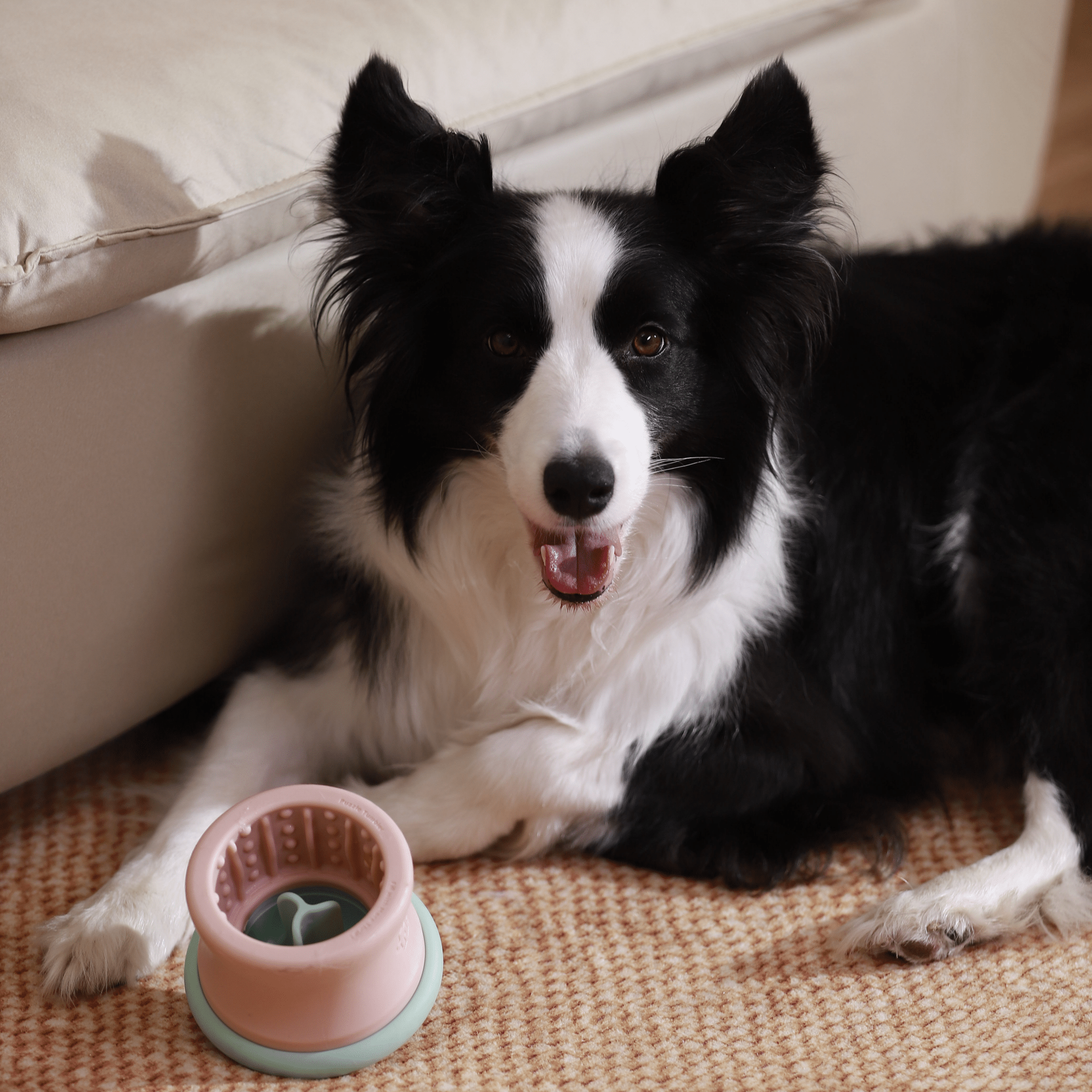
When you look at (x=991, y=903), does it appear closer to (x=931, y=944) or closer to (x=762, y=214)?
(x=931, y=944)

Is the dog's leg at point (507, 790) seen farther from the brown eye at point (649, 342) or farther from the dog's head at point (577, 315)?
the brown eye at point (649, 342)

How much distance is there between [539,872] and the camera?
1.87 metres

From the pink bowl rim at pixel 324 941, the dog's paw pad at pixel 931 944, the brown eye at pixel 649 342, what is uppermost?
the brown eye at pixel 649 342

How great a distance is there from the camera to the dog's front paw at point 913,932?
1695 millimetres

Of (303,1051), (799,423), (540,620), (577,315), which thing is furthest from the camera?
(799,423)

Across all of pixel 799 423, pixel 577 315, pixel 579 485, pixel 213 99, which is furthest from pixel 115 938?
pixel 799 423

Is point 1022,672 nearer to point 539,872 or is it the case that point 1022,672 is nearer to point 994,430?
point 994,430

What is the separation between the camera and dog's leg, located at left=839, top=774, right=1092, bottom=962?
1.70 meters

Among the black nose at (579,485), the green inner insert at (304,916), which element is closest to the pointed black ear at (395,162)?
the black nose at (579,485)

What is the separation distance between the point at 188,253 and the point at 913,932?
1410 millimetres

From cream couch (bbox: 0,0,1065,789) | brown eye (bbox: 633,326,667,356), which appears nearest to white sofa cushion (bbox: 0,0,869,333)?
cream couch (bbox: 0,0,1065,789)

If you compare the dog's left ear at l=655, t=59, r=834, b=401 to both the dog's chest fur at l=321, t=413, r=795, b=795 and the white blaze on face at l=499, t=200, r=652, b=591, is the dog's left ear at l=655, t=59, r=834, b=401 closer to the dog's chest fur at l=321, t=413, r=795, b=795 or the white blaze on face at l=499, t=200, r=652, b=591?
the white blaze on face at l=499, t=200, r=652, b=591

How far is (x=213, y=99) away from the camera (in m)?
1.70

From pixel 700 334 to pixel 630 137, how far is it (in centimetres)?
68
